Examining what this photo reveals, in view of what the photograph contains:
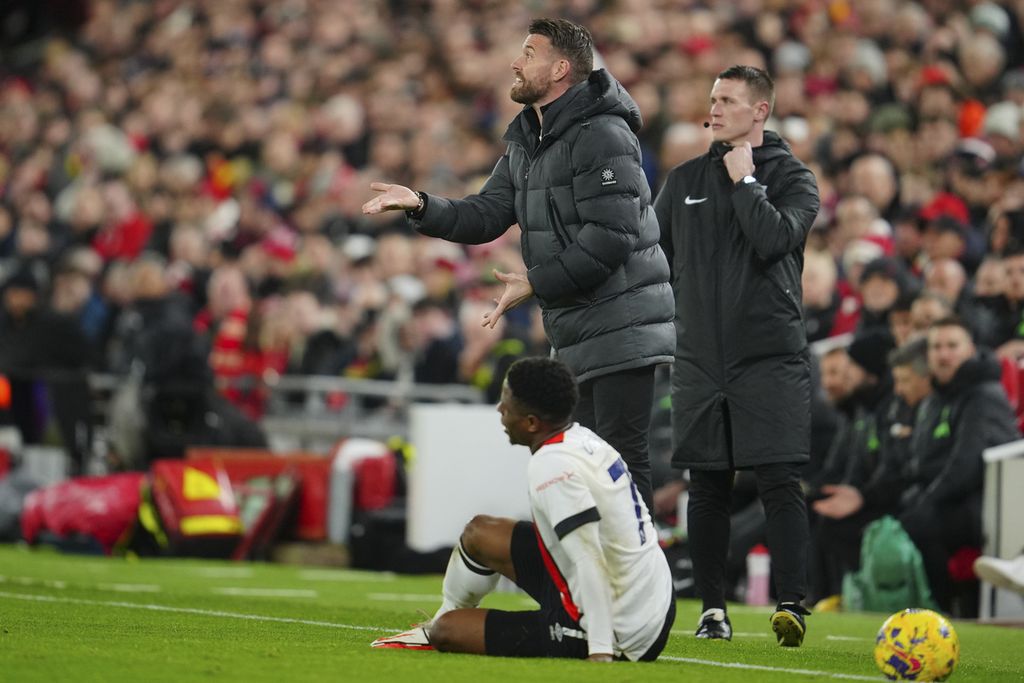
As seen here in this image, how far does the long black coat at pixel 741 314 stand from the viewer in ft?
24.1

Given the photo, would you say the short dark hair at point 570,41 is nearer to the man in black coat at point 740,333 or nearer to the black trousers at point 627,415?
the man in black coat at point 740,333

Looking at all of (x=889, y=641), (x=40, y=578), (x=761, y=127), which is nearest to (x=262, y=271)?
(x=40, y=578)

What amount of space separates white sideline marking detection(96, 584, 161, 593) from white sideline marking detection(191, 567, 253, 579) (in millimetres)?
1221

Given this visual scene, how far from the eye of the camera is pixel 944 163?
14008 millimetres

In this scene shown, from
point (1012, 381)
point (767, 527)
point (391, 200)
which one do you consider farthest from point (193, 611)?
point (1012, 381)

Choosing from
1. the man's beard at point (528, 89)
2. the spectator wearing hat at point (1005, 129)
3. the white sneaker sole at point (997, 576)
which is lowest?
the white sneaker sole at point (997, 576)

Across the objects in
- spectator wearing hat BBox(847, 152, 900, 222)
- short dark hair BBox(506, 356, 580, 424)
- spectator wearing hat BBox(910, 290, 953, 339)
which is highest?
spectator wearing hat BBox(847, 152, 900, 222)

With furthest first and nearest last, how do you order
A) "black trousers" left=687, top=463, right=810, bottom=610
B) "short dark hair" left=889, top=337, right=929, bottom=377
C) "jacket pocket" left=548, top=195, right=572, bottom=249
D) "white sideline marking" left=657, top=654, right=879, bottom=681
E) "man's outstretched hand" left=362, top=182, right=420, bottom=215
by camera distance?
"short dark hair" left=889, top=337, right=929, bottom=377, "black trousers" left=687, top=463, right=810, bottom=610, "jacket pocket" left=548, top=195, right=572, bottom=249, "man's outstretched hand" left=362, top=182, right=420, bottom=215, "white sideline marking" left=657, top=654, right=879, bottom=681

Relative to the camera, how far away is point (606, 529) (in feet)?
19.4

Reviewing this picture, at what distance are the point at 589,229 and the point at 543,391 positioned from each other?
3.53 ft

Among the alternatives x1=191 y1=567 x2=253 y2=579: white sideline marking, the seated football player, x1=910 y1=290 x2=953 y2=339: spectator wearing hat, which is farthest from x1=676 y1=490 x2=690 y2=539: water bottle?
the seated football player

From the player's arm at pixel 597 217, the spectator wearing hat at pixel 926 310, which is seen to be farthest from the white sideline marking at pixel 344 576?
the player's arm at pixel 597 217

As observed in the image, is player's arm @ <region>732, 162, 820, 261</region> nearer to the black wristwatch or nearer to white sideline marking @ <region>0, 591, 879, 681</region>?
the black wristwatch

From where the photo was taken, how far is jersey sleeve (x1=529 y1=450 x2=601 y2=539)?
19.1 ft
